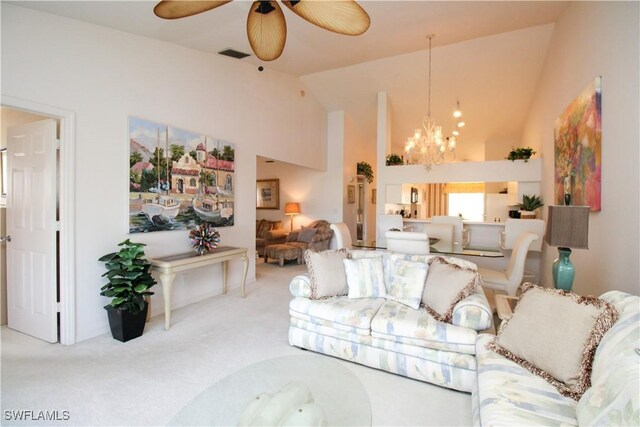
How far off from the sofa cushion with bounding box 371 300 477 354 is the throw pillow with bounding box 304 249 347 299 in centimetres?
51

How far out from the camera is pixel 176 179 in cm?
359

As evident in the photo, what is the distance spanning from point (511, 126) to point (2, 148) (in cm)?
891

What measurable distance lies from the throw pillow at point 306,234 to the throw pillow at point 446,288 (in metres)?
4.24

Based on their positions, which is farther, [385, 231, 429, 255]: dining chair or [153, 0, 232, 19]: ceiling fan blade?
[385, 231, 429, 255]: dining chair

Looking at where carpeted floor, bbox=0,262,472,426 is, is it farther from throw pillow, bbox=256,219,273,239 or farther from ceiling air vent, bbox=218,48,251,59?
throw pillow, bbox=256,219,273,239

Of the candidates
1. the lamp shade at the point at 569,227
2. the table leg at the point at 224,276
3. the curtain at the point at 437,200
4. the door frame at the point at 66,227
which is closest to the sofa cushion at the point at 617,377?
the lamp shade at the point at 569,227

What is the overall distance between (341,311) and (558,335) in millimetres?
1418

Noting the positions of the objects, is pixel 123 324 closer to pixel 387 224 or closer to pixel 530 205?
pixel 387 224

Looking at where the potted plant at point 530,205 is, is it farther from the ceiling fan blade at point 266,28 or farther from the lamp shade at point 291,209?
the ceiling fan blade at point 266,28

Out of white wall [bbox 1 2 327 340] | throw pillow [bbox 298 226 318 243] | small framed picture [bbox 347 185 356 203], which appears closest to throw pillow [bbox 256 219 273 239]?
throw pillow [bbox 298 226 318 243]

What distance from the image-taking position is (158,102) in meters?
3.41

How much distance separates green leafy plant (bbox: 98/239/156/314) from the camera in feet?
8.91

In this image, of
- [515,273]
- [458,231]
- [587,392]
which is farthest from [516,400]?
[458,231]

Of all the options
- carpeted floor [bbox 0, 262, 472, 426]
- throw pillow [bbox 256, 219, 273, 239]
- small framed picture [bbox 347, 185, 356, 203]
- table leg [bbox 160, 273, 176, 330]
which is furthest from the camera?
small framed picture [bbox 347, 185, 356, 203]
